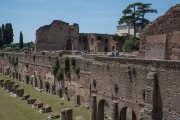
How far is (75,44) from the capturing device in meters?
44.0

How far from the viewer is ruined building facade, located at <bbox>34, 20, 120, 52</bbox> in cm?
3950

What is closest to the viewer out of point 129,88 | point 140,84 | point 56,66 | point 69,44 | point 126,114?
point 140,84

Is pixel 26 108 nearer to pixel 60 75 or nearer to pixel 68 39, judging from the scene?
pixel 60 75

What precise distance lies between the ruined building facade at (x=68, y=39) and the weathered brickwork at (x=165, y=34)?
86.8ft

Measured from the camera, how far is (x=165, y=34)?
1420 cm

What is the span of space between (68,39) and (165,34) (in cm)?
3014

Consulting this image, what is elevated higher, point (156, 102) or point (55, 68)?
point (55, 68)

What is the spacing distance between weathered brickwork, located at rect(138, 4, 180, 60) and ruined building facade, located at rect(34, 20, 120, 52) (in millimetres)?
26442

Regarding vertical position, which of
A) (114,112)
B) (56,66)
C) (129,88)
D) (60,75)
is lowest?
(114,112)

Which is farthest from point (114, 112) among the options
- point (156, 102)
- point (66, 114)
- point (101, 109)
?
point (156, 102)

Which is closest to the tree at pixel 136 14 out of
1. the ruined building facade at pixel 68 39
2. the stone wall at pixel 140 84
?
the ruined building facade at pixel 68 39

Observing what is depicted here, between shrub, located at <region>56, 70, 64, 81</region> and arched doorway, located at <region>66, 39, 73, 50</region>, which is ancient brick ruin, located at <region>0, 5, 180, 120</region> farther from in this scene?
arched doorway, located at <region>66, 39, 73, 50</region>

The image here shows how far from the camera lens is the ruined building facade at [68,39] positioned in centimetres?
3950

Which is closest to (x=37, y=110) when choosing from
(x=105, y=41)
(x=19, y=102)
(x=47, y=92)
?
(x=19, y=102)
